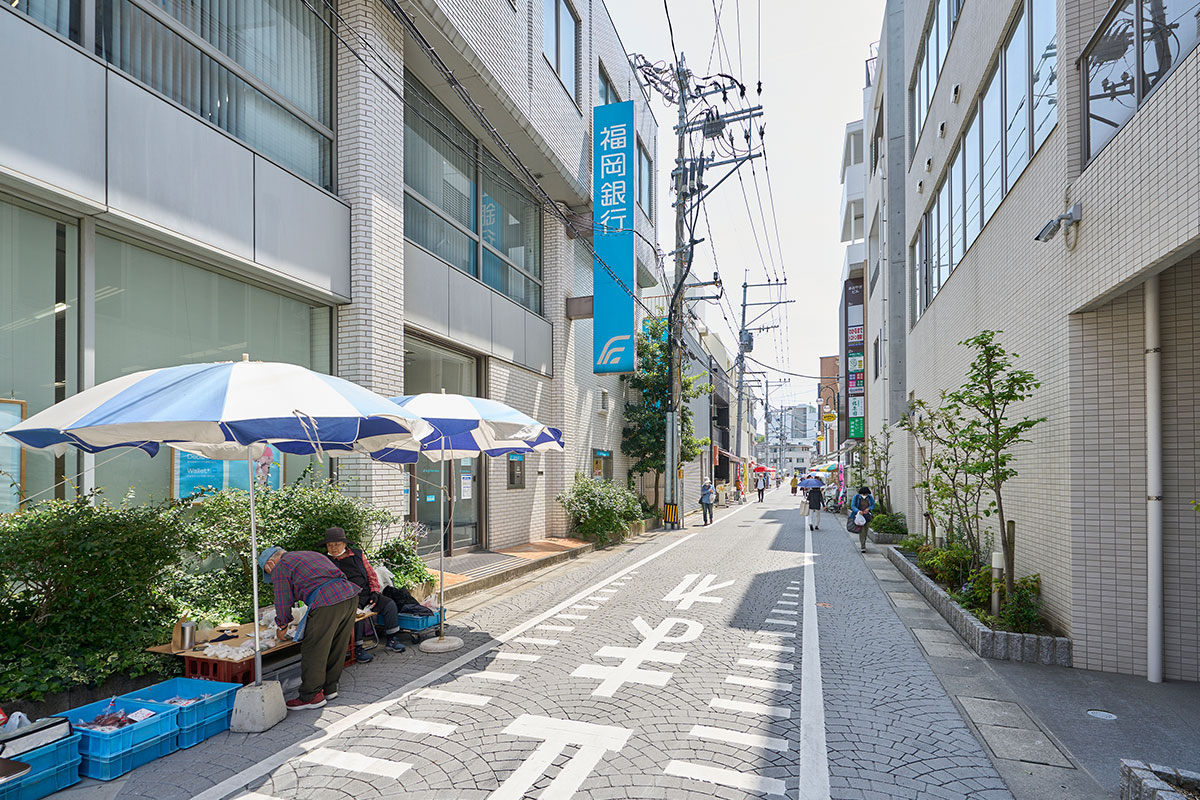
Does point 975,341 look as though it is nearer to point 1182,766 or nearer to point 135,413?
point 1182,766

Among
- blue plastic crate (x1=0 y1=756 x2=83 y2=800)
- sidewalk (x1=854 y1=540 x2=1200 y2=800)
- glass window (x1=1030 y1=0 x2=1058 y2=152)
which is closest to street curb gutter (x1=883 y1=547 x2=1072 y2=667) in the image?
sidewalk (x1=854 y1=540 x2=1200 y2=800)

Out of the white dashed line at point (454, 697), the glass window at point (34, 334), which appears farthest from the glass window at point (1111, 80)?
the glass window at point (34, 334)

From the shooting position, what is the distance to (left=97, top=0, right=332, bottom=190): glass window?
7.25 m

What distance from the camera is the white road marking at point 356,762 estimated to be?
4.69 m

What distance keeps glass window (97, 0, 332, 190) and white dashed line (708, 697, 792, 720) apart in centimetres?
850

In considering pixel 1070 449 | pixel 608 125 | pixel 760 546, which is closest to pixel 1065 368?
pixel 1070 449

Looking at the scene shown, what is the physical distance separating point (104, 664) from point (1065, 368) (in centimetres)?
931

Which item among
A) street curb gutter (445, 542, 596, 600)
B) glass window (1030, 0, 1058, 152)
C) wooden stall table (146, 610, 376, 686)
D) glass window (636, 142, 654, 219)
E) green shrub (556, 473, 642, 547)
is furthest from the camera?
glass window (636, 142, 654, 219)

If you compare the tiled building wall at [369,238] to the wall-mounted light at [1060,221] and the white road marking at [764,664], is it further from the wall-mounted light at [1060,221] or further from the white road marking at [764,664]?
the wall-mounted light at [1060,221]

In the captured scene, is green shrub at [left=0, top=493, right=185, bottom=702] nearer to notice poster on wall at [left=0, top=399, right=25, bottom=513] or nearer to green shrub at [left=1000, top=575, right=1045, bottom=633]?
notice poster on wall at [left=0, top=399, right=25, bottom=513]

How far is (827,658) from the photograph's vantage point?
748 cm

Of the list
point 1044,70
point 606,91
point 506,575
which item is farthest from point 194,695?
point 606,91

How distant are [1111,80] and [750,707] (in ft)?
22.4

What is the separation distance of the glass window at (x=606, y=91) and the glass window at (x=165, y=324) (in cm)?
1546
